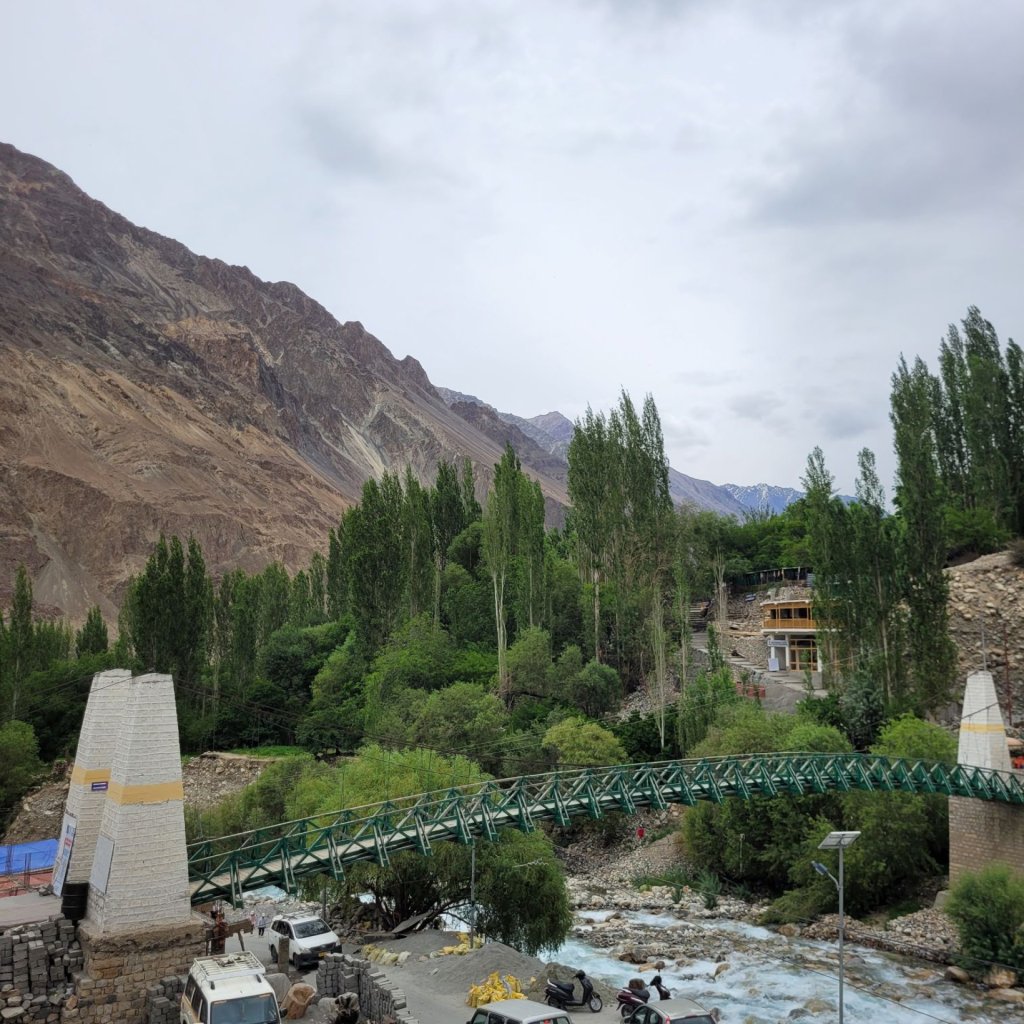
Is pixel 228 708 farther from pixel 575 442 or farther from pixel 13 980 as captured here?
pixel 13 980

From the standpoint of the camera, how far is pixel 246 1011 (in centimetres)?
1091

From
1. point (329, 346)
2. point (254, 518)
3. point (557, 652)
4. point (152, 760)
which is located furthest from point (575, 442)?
point (329, 346)

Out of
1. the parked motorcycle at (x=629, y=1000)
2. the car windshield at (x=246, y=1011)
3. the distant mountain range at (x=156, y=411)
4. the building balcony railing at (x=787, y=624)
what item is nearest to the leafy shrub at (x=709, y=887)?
the parked motorcycle at (x=629, y=1000)

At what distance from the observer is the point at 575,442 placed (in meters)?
45.3

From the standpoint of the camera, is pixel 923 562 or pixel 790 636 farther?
pixel 790 636

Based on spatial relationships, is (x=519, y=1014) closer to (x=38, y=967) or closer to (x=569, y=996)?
(x=569, y=996)

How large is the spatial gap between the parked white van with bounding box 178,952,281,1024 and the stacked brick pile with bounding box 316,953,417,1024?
1886 millimetres

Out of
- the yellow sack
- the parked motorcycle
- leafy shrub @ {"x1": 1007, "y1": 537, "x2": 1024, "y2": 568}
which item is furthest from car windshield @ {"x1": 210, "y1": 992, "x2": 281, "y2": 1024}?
leafy shrub @ {"x1": 1007, "y1": 537, "x2": 1024, "y2": 568}

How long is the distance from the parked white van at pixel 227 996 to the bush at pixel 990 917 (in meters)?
16.2

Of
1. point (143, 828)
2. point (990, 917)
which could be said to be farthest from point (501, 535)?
point (143, 828)

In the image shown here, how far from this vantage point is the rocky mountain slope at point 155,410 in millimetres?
88750

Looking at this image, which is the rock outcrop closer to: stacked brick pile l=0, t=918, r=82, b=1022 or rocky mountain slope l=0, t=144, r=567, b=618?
stacked brick pile l=0, t=918, r=82, b=1022

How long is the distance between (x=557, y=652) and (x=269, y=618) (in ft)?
72.0

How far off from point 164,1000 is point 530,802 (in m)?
8.85
